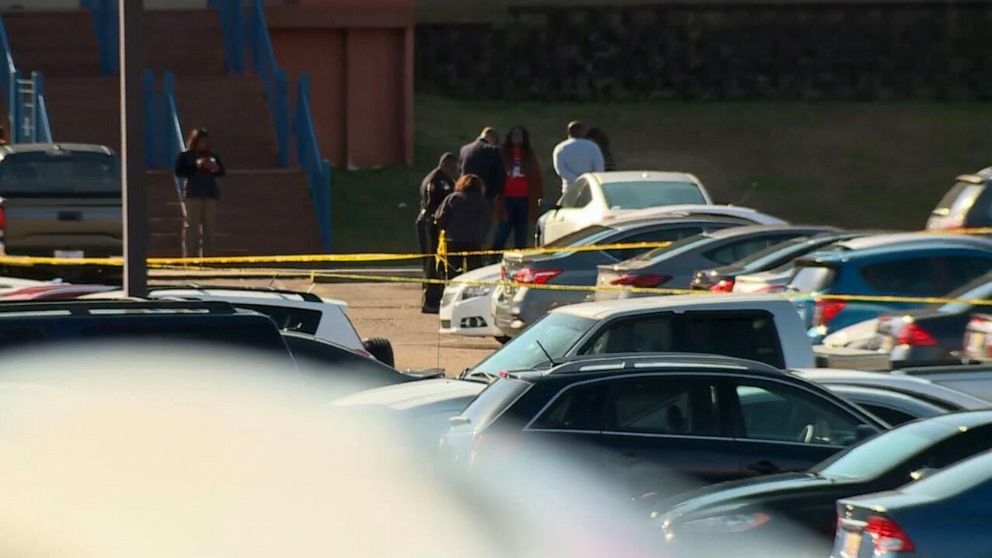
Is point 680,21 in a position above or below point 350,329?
above

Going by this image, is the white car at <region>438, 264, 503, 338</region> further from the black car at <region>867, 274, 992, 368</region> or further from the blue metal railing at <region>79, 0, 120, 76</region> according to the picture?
the blue metal railing at <region>79, 0, 120, 76</region>

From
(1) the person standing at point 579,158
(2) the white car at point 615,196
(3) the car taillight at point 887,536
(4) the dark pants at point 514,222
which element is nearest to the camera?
(3) the car taillight at point 887,536

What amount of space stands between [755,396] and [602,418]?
2.98 ft

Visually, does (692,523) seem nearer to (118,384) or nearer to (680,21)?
(118,384)

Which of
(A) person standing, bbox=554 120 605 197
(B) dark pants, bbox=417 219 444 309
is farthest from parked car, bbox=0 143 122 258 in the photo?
(A) person standing, bbox=554 120 605 197

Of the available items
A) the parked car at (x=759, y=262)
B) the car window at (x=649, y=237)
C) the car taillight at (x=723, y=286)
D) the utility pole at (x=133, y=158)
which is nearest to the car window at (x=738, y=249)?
the parked car at (x=759, y=262)

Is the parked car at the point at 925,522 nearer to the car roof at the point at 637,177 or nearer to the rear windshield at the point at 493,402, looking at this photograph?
the rear windshield at the point at 493,402

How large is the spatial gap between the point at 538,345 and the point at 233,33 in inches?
740

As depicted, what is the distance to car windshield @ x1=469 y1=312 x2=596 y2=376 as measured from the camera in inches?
485

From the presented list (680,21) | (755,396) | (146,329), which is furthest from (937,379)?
(680,21)

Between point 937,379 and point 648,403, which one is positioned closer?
point 648,403

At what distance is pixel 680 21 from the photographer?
45.3 metres

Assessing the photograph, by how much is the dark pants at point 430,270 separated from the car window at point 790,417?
38.2 feet

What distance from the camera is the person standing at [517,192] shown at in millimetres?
24156
